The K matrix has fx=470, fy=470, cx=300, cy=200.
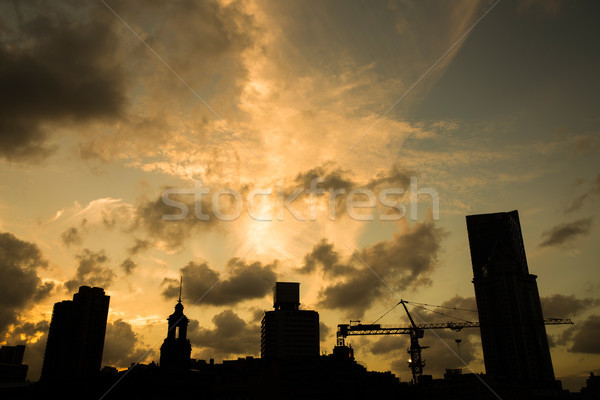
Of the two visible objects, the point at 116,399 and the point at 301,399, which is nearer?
the point at 116,399

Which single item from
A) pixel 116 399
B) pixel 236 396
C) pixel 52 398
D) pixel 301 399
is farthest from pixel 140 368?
pixel 301 399

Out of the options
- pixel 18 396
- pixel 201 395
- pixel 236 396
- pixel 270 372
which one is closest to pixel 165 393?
pixel 201 395

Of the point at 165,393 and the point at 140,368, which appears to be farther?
the point at 140,368

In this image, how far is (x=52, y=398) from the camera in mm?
178875

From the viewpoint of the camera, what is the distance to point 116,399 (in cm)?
18325

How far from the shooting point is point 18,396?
176 m

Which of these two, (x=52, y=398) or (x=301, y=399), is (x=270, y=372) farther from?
(x=52, y=398)

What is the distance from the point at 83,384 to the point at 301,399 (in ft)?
291

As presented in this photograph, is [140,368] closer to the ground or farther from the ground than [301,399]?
farther from the ground

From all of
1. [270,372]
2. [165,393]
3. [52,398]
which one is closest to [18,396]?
[52,398]

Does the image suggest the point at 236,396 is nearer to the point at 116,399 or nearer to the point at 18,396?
the point at 116,399

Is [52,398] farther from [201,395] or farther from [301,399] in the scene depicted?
[301,399]

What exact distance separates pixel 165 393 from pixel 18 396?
53.7 metres

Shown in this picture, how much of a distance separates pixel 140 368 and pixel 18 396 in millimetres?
44324
